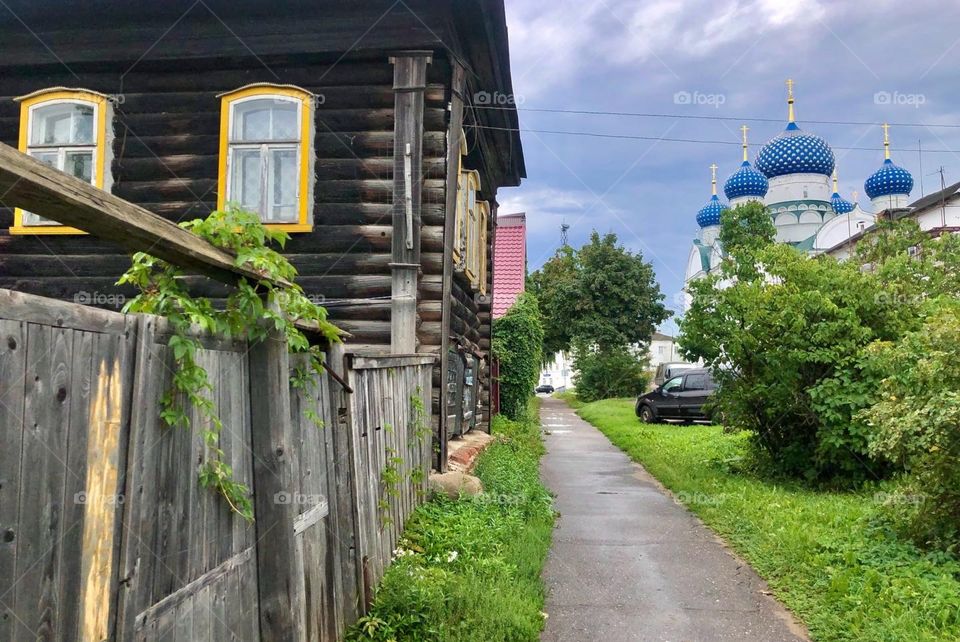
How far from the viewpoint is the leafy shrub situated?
6129mm

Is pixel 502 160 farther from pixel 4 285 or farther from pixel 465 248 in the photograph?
pixel 4 285

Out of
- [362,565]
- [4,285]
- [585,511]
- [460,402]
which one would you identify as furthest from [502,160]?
[362,565]

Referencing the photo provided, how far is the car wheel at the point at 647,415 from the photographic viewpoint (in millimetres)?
22906

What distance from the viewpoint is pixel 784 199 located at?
43.6m

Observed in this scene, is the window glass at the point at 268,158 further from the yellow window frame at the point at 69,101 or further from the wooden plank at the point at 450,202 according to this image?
the wooden plank at the point at 450,202

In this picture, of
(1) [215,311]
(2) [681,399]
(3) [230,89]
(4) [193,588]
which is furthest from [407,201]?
(2) [681,399]

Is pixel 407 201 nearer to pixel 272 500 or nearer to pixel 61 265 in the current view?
pixel 61 265

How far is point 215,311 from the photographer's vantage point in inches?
129

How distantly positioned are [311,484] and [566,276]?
43.9 metres

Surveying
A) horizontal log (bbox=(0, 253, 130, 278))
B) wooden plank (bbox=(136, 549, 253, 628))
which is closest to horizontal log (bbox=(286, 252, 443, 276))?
horizontal log (bbox=(0, 253, 130, 278))

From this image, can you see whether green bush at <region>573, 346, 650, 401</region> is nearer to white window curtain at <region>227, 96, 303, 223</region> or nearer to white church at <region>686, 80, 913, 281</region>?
white church at <region>686, 80, 913, 281</region>

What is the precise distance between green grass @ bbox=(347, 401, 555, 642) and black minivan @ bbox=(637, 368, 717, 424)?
46.7 feet

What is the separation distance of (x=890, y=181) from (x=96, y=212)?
4508cm

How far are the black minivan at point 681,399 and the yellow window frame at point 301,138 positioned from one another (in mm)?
15986
